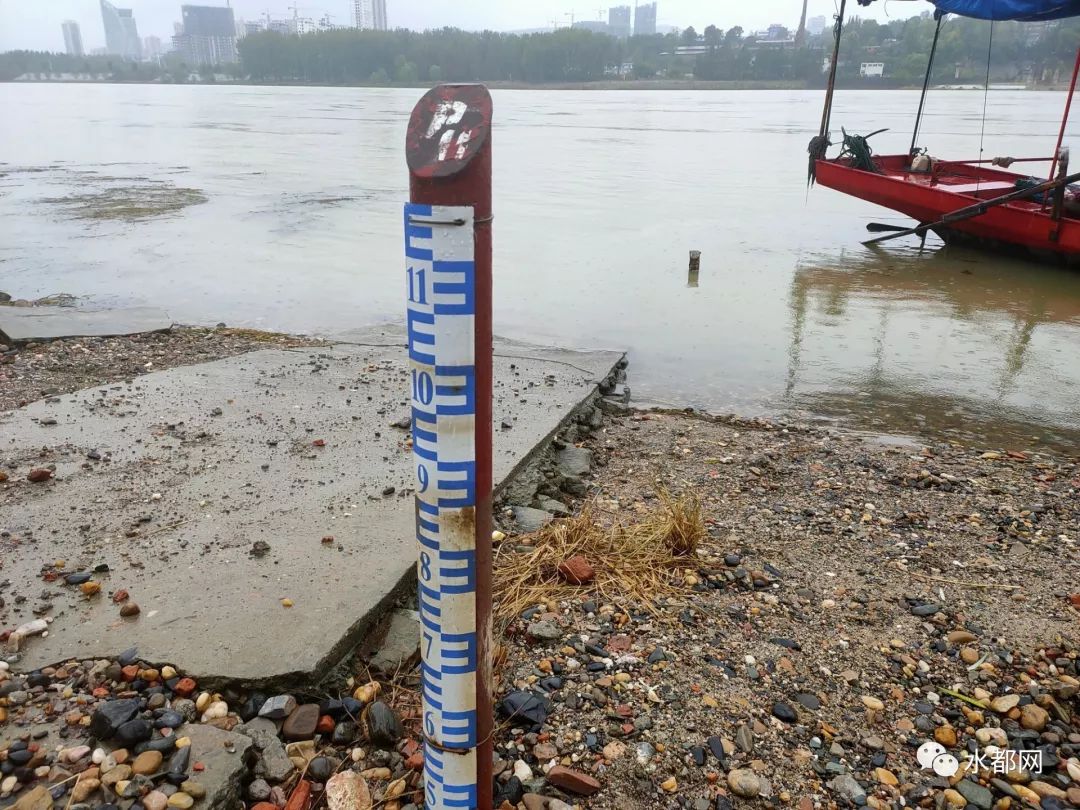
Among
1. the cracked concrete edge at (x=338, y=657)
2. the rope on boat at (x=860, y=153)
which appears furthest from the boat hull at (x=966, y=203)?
the cracked concrete edge at (x=338, y=657)


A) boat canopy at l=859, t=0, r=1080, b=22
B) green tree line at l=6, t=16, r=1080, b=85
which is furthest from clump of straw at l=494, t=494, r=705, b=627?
green tree line at l=6, t=16, r=1080, b=85

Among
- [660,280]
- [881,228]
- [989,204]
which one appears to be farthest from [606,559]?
[881,228]

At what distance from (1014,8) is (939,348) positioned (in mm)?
7560

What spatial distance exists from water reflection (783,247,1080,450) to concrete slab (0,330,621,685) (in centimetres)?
308

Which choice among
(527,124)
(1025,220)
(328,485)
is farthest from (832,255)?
(527,124)

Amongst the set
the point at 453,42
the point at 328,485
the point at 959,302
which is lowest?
the point at 959,302

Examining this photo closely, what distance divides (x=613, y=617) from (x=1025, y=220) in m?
11.9

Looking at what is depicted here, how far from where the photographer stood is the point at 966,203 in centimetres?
1297

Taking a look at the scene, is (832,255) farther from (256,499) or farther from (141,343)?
(256,499)

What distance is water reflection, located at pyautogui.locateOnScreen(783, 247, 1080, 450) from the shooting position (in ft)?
22.0

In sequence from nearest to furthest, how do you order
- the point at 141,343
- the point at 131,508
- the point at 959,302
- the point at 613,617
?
the point at 613,617 → the point at 131,508 → the point at 141,343 → the point at 959,302

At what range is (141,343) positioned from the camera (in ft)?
22.5

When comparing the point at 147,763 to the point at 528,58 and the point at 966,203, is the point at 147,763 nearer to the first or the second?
the point at 966,203

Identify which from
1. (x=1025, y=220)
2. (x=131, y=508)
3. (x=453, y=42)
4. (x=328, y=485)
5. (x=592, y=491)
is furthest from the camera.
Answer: (x=453, y=42)
